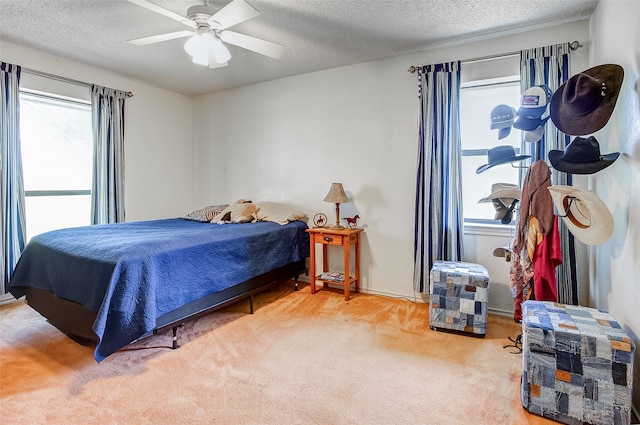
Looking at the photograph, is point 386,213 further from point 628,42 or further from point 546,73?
point 628,42

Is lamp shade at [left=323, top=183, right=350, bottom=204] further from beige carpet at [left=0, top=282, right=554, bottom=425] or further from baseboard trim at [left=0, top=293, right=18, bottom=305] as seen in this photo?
baseboard trim at [left=0, top=293, right=18, bottom=305]

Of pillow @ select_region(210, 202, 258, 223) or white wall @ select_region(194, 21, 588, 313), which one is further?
pillow @ select_region(210, 202, 258, 223)

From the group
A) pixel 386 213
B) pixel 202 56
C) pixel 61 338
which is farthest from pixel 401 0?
pixel 61 338

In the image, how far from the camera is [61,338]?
2.48 metres

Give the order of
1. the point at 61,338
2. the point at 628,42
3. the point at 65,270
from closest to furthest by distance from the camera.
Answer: the point at 628,42 → the point at 65,270 → the point at 61,338

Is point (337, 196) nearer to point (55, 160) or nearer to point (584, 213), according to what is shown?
point (584, 213)

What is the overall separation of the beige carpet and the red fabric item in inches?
19.7

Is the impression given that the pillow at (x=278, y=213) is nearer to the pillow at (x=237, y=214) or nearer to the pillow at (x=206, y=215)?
the pillow at (x=237, y=214)

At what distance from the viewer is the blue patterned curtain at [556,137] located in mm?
2582

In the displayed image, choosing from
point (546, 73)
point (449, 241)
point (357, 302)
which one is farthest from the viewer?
point (357, 302)

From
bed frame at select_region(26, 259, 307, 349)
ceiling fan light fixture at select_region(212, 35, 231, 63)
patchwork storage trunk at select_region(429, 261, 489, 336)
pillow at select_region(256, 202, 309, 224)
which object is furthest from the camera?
pillow at select_region(256, 202, 309, 224)

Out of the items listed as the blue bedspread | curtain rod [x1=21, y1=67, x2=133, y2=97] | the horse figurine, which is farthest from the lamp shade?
curtain rod [x1=21, y1=67, x2=133, y2=97]

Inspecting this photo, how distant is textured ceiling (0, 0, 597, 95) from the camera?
96.5 inches

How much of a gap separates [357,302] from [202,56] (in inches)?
101
